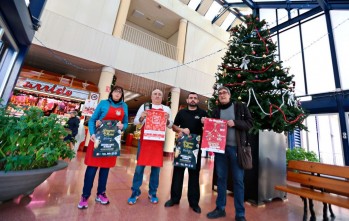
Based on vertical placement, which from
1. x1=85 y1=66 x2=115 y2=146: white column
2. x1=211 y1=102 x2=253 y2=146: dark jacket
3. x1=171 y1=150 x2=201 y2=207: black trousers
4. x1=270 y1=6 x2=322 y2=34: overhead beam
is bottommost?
x1=171 y1=150 x2=201 y2=207: black trousers

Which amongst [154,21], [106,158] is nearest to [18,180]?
[106,158]

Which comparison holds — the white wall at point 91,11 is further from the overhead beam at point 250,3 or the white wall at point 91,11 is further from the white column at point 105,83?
the overhead beam at point 250,3

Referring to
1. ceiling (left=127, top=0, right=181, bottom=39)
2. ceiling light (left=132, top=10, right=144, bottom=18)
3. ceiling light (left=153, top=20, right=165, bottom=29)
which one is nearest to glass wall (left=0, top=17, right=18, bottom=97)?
ceiling (left=127, top=0, right=181, bottom=39)

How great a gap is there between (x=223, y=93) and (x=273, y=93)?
1.57m

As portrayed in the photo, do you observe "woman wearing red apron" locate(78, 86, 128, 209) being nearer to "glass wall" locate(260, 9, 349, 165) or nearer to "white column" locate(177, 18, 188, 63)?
"white column" locate(177, 18, 188, 63)

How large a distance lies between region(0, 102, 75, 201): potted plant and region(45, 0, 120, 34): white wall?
5.83m

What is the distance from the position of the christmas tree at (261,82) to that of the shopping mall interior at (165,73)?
0.04m

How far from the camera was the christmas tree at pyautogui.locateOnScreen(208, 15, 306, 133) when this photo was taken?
273 centimetres

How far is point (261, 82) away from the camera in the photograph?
2.99 m

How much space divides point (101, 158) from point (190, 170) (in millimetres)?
1033

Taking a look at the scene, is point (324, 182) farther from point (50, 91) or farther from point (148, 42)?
point (148, 42)

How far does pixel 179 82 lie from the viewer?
8031mm

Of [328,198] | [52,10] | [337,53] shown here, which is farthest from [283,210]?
[52,10]

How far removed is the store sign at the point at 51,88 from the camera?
18.0ft
